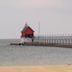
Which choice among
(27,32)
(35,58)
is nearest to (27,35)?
(27,32)

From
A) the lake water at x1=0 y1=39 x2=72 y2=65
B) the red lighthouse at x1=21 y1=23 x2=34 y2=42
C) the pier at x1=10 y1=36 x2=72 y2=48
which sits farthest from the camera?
the red lighthouse at x1=21 y1=23 x2=34 y2=42

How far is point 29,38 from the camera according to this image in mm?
131750

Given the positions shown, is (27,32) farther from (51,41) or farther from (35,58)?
(35,58)

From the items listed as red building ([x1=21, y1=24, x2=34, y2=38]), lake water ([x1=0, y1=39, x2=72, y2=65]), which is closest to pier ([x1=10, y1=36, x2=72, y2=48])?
red building ([x1=21, y1=24, x2=34, y2=38])

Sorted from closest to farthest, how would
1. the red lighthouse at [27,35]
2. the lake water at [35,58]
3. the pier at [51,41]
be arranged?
the lake water at [35,58]
the pier at [51,41]
the red lighthouse at [27,35]

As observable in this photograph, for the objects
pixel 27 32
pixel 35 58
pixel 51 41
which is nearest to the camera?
pixel 35 58

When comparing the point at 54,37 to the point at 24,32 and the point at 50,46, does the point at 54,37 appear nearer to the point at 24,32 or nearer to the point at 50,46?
the point at 24,32

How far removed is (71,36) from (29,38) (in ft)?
51.5

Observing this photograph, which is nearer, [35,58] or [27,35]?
[35,58]

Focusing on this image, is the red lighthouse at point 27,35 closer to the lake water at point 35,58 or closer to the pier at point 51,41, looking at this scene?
the pier at point 51,41

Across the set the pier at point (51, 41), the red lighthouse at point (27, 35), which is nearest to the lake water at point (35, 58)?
the pier at point (51, 41)

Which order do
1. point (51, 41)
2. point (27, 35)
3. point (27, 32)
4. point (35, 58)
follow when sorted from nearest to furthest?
point (35, 58) → point (51, 41) → point (27, 35) → point (27, 32)

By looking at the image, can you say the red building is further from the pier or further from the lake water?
the lake water

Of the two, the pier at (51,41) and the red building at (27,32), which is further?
the red building at (27,32)
